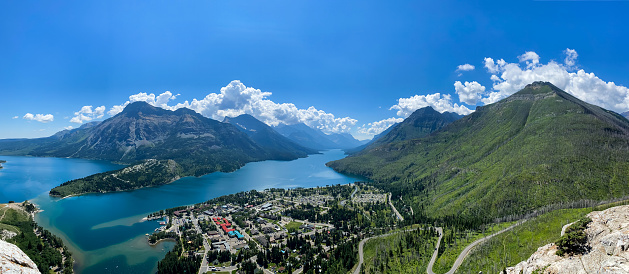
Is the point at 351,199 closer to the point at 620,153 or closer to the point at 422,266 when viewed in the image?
the point at 422,266

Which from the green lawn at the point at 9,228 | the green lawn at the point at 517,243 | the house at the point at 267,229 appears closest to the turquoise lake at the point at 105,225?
the green lawn at the point at 9,228

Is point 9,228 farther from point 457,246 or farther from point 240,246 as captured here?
point 457,246

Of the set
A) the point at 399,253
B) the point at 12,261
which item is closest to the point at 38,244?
the point at 12,261

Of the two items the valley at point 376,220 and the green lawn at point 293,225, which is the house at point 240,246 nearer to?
the valley at point 376,220

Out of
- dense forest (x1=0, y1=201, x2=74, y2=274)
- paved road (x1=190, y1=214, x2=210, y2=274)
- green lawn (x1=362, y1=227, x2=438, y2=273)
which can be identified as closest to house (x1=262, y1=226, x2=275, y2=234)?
paved road (x1=190, y1=214, x2=210, y2=274)

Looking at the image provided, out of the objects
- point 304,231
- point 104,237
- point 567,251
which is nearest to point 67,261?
point 104,237

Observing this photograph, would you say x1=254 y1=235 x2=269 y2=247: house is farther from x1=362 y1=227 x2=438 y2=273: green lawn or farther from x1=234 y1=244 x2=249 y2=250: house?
x1=362 y1=227 x2=438 y2=273: green lawn
